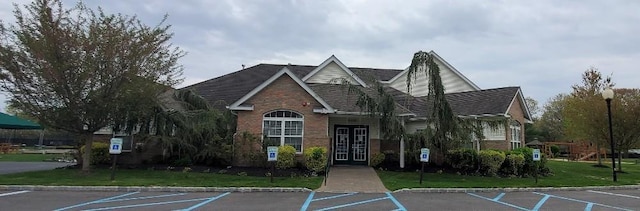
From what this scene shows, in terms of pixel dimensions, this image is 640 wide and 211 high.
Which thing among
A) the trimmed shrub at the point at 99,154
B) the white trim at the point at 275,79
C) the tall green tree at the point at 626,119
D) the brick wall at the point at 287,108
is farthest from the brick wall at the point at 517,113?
the trimmed shrub at the point at 99,154

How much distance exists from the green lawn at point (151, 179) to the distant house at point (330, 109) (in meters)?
3.18

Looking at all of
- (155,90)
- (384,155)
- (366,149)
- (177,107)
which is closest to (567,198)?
(384,155)

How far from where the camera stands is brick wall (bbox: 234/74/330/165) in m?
19.4

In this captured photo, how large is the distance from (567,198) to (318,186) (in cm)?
736

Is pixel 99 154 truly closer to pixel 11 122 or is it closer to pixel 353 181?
pixel 11 122

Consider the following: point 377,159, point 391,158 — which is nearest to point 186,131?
point 377,159

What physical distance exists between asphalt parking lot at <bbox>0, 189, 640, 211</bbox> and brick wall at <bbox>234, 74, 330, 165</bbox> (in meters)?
6.44

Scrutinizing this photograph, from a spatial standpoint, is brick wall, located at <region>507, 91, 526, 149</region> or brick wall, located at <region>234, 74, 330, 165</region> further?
brick wall, located at <region>507, 91, 526, 149</region>

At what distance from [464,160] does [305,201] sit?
10.2m

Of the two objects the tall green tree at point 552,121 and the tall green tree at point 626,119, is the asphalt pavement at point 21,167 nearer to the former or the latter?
the tall green tree at point 626,119

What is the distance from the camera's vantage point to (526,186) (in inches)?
603

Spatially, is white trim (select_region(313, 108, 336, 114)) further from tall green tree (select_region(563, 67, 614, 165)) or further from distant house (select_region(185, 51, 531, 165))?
tall green tree (select_region(563, 67, 614, 165))

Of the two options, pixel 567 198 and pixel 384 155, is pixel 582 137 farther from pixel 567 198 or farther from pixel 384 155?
pixel 567 198

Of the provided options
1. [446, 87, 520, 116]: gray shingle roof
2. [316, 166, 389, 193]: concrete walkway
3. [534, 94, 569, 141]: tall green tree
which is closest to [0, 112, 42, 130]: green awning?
[316, 166, 389, 193]: concrete walkway
